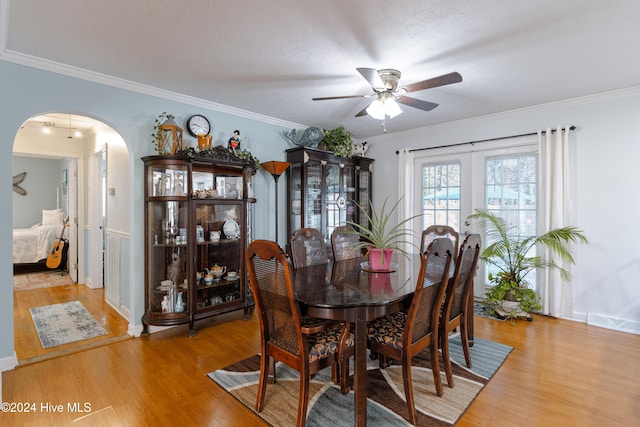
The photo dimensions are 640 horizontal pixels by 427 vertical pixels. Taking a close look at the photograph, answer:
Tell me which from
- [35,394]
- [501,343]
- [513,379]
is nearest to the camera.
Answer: [35,394]

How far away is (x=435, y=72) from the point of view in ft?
9.36

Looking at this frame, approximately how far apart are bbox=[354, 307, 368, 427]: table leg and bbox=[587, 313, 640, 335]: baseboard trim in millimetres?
3246

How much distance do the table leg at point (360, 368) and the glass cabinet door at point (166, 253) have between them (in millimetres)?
2162

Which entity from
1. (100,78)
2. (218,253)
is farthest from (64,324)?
(100,78)

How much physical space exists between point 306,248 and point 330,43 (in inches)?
66.4

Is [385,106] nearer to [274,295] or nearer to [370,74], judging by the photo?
[370,74]

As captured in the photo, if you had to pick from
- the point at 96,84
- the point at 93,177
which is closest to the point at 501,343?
the point at 96,84

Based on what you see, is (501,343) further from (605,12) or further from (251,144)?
(251,144)

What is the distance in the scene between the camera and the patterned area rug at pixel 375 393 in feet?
6.49

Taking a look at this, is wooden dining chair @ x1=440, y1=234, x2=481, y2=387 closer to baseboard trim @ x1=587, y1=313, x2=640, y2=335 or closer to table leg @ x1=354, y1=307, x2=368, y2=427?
table leg @ x1=354, y1=307, x2=368, y2=427

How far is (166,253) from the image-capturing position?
10.9 feet

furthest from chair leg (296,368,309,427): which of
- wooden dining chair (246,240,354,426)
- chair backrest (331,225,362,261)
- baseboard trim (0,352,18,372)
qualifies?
baseboard trim (0,352,18,372)

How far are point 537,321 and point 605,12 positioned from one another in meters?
3.06

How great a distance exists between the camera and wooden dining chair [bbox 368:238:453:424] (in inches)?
74.8
